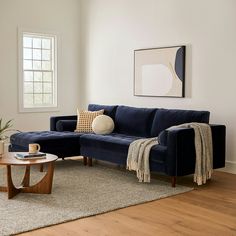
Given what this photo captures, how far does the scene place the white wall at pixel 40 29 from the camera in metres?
7.10

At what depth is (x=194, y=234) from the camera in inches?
129

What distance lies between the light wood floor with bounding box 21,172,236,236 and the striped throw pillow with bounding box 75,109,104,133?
7.66 feet

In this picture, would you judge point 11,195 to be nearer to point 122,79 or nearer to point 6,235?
point 6,235

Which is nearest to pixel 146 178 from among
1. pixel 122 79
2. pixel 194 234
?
pixel 194 234

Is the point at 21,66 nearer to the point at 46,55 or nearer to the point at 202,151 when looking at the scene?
the point at 46,55

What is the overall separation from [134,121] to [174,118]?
29.3 inches

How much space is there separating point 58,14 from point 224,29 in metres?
3.37

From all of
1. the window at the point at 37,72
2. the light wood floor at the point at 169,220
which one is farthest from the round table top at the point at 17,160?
the window at the point at 37,72

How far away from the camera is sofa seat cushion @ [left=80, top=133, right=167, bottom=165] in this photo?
479cm

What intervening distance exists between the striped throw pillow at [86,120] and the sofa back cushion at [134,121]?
0.35 metres

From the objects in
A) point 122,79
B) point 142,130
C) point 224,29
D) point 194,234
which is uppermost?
point 224,29

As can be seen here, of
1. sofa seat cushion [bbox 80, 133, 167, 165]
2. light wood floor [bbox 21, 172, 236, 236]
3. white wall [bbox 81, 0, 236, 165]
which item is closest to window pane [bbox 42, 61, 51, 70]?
white wall [bbox 81, 0, 236, 165]

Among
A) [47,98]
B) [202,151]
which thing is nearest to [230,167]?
[202,151]

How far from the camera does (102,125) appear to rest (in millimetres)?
6125
